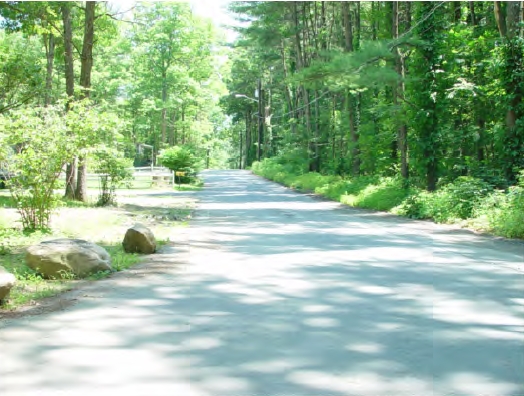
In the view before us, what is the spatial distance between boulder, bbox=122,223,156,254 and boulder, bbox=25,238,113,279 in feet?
5.89

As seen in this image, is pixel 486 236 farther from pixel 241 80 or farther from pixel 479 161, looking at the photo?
pixel 241 80

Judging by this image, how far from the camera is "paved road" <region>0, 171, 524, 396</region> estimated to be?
4.19 metres

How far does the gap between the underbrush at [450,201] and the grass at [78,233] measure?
22.3 ft

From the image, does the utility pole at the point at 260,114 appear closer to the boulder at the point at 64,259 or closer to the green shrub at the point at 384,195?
the green shrub at the point at 384,195

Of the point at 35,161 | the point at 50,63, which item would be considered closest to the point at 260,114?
the point at 50,63

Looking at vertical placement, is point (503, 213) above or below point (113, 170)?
below

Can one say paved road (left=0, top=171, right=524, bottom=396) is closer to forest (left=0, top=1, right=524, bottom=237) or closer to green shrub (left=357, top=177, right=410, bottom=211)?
forest (left=0, top=1, right=524, bottom=237)

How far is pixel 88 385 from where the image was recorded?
4105 millimetres

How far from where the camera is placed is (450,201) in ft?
52.5

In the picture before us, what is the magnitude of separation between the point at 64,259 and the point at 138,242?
7.69 feet

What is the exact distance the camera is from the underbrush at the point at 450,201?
43.5ft

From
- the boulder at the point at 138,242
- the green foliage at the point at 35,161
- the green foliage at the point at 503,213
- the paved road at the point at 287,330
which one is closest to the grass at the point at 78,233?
the boulder at the point at 138,242

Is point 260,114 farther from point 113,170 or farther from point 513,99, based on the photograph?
point 513,99

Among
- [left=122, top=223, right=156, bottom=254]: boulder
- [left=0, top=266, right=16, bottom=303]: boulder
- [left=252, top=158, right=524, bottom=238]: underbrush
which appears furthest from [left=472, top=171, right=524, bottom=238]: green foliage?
[left=0, top=266, right=16, bottom=303]: boulder
